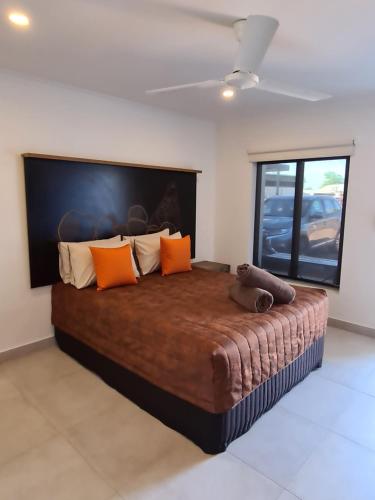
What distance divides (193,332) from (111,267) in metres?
1.22

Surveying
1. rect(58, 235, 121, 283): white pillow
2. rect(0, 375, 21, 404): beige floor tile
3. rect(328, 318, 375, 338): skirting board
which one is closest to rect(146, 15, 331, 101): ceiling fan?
rect(58, 235, 121, 283): white pillow

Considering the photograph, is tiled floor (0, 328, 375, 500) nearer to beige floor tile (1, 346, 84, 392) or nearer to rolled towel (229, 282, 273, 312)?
beige floor tile (1, 346, 84, 392)

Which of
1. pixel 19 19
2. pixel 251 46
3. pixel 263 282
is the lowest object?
pixel 263 282

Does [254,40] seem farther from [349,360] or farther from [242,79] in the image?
[349,360]

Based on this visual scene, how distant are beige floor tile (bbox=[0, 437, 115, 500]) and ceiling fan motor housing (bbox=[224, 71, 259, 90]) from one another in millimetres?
2389

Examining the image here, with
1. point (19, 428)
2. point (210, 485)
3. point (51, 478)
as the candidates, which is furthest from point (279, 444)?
point (19, 428)

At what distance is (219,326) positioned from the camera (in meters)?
2.21

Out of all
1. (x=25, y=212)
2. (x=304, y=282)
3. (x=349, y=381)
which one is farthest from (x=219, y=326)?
(x=304, y=282)

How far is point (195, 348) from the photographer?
200 cm

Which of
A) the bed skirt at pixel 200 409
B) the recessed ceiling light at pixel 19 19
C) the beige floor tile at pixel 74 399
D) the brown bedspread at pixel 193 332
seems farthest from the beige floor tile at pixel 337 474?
the recessed ceiling light at pixel 19 19

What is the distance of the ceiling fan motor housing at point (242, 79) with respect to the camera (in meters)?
2.02

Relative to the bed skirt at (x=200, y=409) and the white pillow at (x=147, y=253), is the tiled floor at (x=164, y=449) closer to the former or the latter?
the bed skirt at (x=200, y=409)

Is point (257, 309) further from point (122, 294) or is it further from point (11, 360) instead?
point (11, 360)

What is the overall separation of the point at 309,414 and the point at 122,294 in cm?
168
